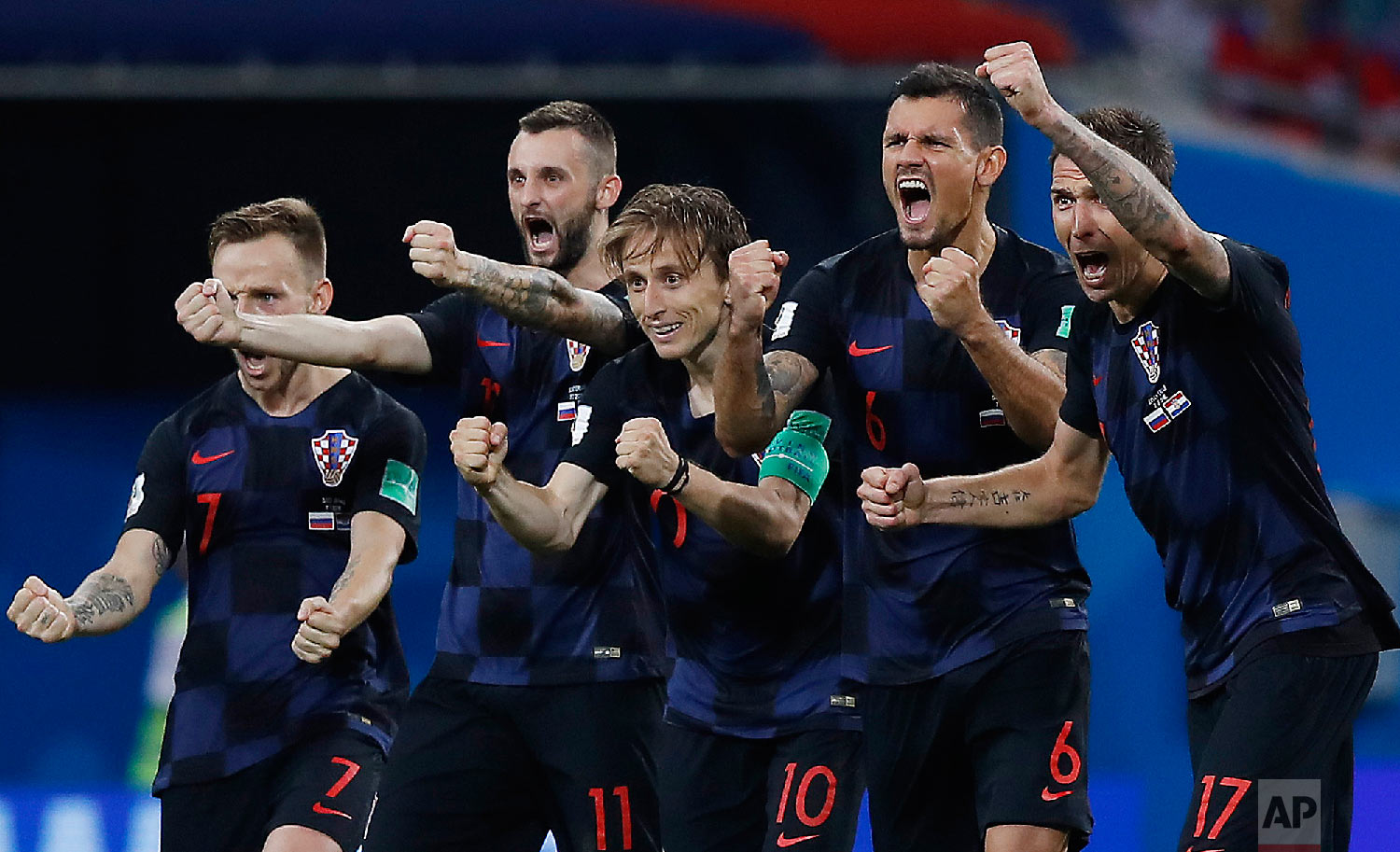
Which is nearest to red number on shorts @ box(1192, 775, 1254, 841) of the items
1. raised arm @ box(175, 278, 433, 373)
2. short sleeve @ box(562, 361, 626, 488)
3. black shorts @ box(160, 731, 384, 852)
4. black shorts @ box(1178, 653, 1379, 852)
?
black shorts @ box(1178, 653, 1379, 852)

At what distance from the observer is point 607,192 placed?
21.2 ft

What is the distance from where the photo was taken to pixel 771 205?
12.1 m

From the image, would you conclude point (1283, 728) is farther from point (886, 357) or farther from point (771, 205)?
point (771, 205)

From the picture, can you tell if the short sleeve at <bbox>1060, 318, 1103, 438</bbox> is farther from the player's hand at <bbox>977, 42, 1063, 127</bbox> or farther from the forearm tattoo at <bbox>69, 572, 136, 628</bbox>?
the forearm tattoo at <bbox>69, 572, 136, 628</bbox>

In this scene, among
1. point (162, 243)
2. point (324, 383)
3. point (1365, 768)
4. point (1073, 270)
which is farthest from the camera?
point (162, 243)

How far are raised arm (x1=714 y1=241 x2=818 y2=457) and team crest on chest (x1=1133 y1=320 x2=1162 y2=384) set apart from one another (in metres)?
0.88

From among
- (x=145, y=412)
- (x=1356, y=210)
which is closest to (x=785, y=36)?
(x=1356, y=210)

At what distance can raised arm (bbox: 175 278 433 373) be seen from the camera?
5.45 m

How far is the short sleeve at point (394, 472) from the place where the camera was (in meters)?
6.12

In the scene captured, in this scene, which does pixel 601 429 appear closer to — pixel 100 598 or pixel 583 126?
pixel 583 126

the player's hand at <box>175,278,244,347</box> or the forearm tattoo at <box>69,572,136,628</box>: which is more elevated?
the player's hand at <box>175,278,244,347</box>

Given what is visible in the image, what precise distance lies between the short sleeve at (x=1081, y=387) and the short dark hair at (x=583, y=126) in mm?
1814

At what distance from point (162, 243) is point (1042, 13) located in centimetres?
537

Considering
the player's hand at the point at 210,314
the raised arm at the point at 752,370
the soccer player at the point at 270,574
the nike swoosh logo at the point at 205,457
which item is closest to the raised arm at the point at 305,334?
the player's hand at the point at 210,314
